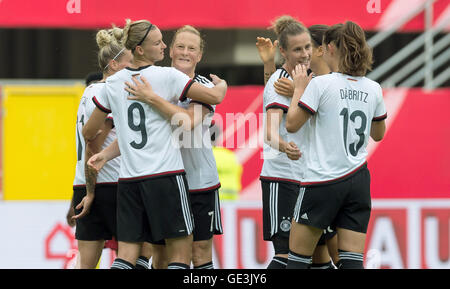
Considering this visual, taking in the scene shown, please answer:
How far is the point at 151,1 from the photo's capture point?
1100cm

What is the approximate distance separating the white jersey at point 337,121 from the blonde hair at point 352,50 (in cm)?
6

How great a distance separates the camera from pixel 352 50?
4.67 meters

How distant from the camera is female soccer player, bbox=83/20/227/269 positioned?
464 centimetres

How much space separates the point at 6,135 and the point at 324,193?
17.6 ft

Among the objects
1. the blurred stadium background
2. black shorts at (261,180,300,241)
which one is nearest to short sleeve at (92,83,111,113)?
black shorts at (261,180,300,241)

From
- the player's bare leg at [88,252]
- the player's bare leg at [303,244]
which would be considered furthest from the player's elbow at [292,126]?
the player's bare leg at [88,252]

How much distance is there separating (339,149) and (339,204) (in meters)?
0.33

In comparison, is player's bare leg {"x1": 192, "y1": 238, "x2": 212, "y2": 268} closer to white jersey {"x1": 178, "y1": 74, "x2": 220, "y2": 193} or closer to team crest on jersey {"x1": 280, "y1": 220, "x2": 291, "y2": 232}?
white jersey {"x1": 178, "y1": 74, "x2": 220, "y2": 193}

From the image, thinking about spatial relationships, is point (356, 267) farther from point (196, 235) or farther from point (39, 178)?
point (39, 178)

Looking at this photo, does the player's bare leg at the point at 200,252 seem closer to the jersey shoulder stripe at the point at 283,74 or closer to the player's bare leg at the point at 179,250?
the player's bare leg at the point at 179,250

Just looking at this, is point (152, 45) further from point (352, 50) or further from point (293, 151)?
point (352, 50)

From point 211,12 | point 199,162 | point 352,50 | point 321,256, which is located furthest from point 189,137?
point 211,12

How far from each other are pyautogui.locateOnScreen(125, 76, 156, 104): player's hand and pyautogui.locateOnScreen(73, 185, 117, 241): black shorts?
3.27 ft
